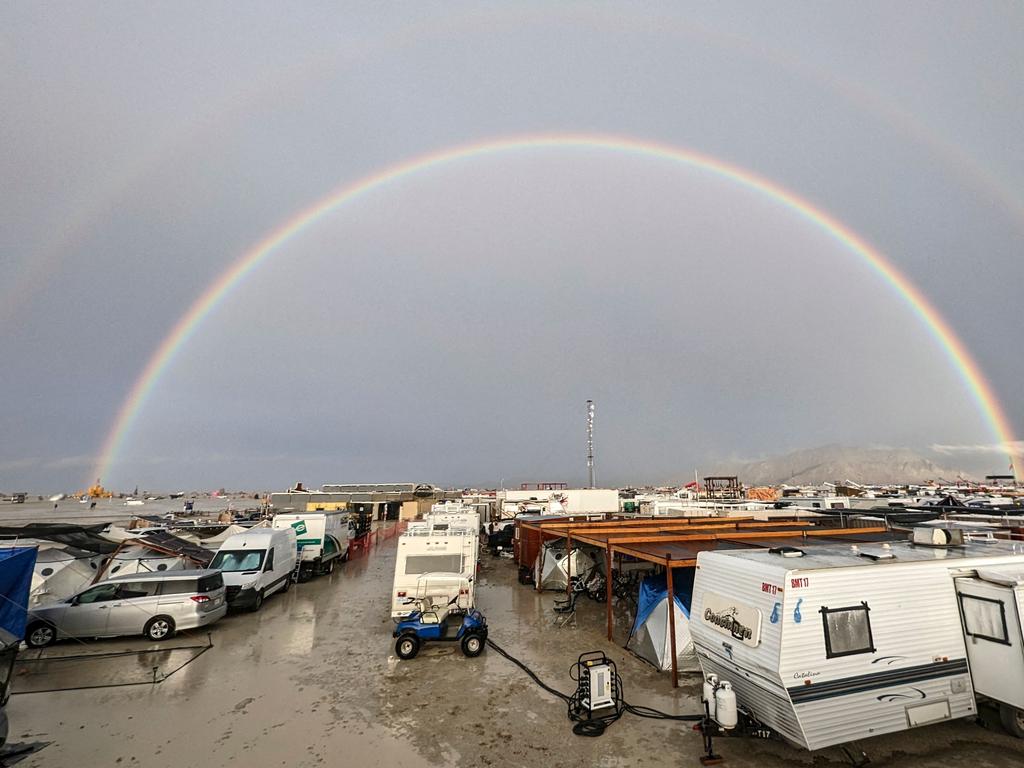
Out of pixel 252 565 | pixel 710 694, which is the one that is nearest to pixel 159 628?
pixel 252 565

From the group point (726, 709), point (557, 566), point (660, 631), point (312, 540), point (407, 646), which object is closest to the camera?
point (726, 709)

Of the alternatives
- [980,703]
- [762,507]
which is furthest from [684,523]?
[762,507]

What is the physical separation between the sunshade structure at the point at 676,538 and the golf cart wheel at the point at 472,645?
393 cm

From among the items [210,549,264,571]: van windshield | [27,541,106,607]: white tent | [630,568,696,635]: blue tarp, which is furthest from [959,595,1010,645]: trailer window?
[27,541,106,607]: white tent

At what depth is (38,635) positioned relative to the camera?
47.9ft

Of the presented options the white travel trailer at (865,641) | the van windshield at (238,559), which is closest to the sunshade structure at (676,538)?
Answer: the white travel trailer at (865,641)

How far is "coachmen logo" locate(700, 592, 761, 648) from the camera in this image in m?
8.38

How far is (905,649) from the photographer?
8.36m

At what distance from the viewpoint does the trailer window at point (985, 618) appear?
842cm

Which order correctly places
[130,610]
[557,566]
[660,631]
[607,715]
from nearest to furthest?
[607,715] → [660,631] → [130,610] → [557,566]

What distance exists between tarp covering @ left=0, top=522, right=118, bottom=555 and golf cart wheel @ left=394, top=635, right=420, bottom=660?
54.9 feet

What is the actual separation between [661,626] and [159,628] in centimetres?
1464

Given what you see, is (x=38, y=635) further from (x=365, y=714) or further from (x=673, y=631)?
(x=673, y=631)

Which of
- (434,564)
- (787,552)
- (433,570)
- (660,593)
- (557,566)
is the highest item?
(787,552)
